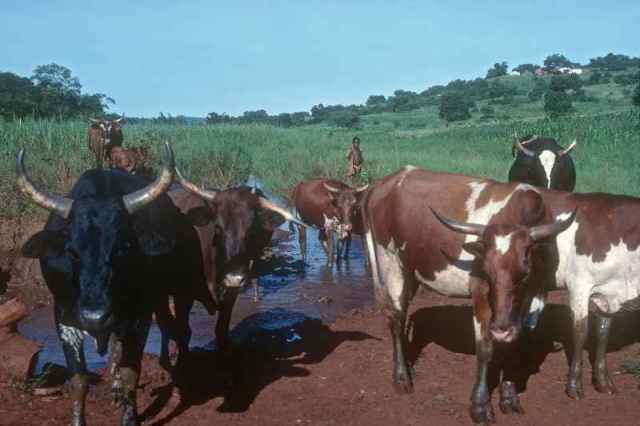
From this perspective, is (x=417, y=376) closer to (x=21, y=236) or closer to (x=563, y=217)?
(x=563, y=217)

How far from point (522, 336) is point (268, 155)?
750 inches

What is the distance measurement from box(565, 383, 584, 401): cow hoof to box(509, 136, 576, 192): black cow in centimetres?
552

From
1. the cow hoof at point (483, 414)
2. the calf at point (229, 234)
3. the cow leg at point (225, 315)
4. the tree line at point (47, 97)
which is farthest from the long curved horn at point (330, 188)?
the tree line at point (47, 97)

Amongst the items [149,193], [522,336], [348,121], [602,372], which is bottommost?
[602,372]

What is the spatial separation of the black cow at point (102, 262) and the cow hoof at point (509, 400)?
3.40 m

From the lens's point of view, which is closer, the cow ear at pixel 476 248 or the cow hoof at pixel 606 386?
the cow ear at pixel 476 248

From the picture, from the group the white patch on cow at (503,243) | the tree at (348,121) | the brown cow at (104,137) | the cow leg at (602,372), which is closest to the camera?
the white patch on cow at (503,243)

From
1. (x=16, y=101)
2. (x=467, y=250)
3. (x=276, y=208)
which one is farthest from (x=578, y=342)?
(x=16, y=101)

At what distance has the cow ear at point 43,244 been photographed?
4789 millimetres

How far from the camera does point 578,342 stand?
6.14 meters

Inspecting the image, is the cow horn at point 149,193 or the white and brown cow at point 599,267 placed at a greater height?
the cow horn at point 149,193

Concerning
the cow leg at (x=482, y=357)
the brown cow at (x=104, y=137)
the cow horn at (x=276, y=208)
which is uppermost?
the brown cow at (x=104, y=137)

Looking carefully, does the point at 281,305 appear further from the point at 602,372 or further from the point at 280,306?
the point at 602,372

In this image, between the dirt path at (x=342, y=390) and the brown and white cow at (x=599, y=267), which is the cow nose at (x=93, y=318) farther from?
the brown and white cow at (x=599, y=267)
